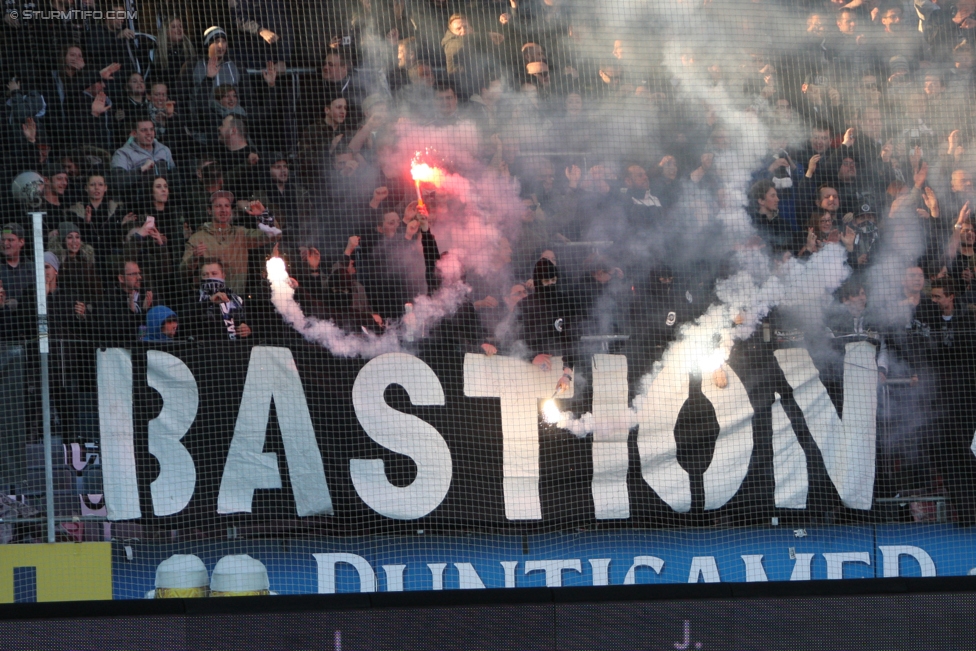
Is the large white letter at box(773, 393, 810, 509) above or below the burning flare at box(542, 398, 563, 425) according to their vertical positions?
below

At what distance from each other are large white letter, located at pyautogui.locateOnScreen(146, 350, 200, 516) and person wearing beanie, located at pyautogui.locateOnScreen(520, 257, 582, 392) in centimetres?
184

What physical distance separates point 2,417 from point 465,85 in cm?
317

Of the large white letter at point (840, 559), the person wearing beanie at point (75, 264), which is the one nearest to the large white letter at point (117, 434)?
the person wearing beanie at point (75, 264)

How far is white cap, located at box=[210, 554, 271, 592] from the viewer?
563cm

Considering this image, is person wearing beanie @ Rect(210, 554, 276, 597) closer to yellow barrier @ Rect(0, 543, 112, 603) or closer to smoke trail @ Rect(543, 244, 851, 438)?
yellow barrier @ Rect(0, 543, 112, 603)

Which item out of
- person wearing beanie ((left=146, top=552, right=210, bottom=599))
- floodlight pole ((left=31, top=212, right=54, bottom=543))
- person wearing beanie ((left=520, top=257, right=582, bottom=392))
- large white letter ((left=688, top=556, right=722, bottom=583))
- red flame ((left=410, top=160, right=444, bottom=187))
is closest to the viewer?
floodlight pole ((left=31, top=212, right=54, bottom=543))

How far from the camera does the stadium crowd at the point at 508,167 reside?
5.94m

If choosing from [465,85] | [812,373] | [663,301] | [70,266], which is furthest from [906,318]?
[70,266]

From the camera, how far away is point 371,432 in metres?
5.81

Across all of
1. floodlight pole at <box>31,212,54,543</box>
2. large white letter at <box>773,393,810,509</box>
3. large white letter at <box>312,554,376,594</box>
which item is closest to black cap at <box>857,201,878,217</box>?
large white letter at <box>773,393,810,509</box>

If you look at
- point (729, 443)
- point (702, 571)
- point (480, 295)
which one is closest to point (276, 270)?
point (480, 295)

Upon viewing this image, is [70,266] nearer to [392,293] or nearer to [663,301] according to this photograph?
[392,293]

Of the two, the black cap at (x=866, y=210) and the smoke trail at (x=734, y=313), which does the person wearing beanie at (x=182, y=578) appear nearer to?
the smoke trail at (x=734, y=313)

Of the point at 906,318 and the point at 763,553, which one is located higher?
the point at 906,318
